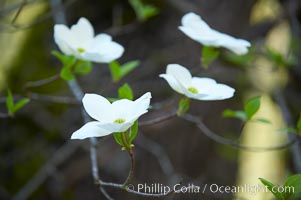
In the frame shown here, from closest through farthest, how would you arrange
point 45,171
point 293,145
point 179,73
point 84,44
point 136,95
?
1. point 179,73
2. point 84,44
3. point 293,145
4. point 45,171
5. point 136,95

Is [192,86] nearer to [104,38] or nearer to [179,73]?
[179,73]

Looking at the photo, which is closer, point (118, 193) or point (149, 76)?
point (118, 193)

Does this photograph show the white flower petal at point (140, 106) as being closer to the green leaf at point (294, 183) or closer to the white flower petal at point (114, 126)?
the white flower petal at point (114, 126)

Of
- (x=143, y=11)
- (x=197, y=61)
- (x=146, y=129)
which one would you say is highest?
(x=143, y=11)

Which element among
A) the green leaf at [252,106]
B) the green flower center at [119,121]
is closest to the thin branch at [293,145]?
the green leaf at [252,106]

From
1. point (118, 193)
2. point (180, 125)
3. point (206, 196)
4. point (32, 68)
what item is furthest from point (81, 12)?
point (206, 196)

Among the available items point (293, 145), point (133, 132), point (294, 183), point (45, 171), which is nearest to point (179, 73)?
point (133, 132)

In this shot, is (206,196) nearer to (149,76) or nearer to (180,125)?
(180,125)
